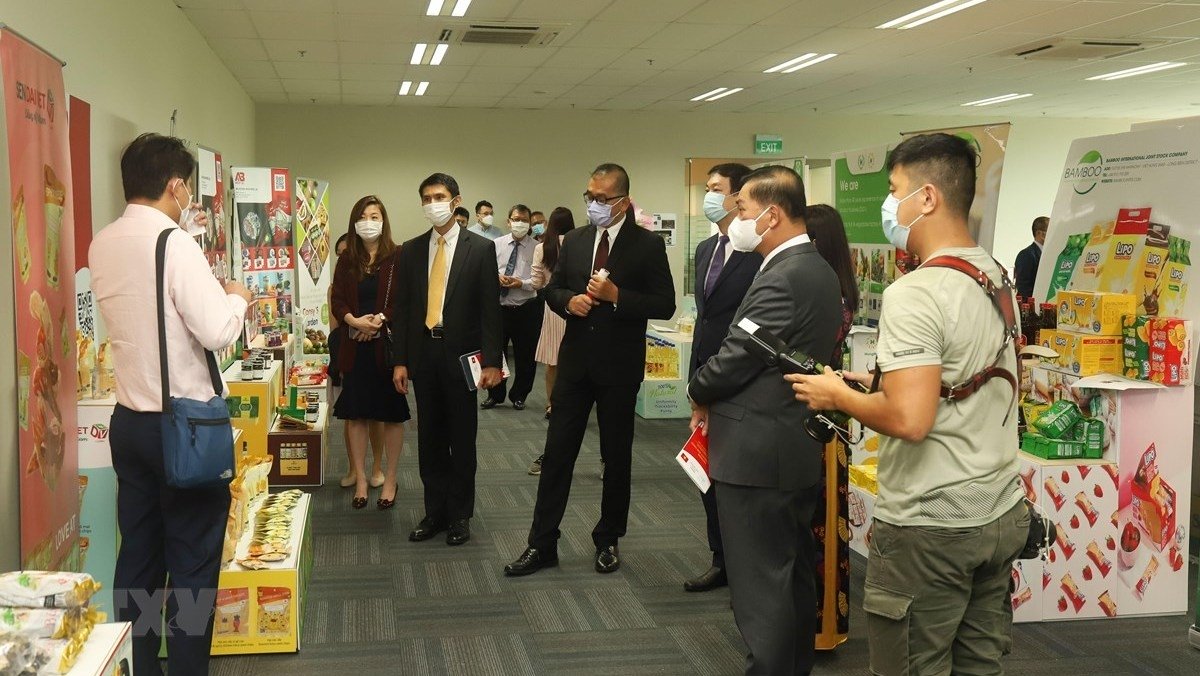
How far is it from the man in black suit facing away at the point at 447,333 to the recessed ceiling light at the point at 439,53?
4691 millimetres

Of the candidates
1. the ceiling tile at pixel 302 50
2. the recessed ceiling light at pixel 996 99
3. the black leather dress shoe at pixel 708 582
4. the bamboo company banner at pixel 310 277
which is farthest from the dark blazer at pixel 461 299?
the recessed ceiling light at pixel 996 99

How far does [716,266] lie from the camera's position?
384 centimetres

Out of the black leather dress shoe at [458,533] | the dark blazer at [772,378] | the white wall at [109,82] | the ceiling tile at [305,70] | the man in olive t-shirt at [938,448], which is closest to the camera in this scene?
the man in olive t-shirt at [938,448]

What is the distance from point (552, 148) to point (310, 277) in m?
6.85

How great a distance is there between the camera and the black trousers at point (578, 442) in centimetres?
408

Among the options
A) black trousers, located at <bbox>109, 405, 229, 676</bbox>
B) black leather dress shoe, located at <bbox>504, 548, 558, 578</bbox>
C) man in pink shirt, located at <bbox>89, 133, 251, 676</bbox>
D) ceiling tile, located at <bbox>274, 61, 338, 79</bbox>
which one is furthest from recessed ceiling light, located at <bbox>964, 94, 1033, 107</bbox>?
black trousers, located at <bbox>109, 405, 229, 676</bbox>

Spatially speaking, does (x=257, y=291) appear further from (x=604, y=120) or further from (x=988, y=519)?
(x=604, y=120)

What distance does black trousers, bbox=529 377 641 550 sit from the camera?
4.08m

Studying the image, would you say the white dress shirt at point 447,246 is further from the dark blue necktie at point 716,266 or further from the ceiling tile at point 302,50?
the ceiling tile at point 302,50

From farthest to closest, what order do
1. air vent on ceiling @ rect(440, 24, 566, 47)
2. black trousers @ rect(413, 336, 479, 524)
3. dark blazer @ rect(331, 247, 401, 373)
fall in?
air vent on ceiling @ rect(440, 24, 566, 47)
dark blazer @ rect(331, 247, 401, 373)
black trousers @ rect(413, 336, 479, 524)

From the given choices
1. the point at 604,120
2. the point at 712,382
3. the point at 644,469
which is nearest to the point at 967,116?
the point at 604,120

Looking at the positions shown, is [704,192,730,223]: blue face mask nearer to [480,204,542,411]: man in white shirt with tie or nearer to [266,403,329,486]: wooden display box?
[266,403,329,486]: wooden display box

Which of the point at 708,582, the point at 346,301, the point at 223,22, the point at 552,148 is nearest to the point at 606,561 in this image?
the point at 708,582

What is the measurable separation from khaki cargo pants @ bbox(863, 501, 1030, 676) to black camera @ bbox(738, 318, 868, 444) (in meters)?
0.27
